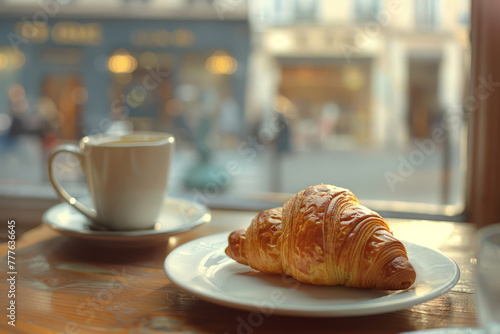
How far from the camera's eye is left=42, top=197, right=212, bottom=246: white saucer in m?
0.73

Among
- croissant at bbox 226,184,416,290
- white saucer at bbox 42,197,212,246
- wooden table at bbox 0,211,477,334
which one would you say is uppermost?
croissant at bbox 226,184,416,290

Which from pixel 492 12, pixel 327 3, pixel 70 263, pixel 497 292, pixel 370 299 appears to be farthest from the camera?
pixel 327 3

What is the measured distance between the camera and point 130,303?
0.56 meters

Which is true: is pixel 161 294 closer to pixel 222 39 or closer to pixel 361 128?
pixel 222 39

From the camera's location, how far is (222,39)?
7.67 metres

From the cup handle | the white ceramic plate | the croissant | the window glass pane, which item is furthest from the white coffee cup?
the window glass pane

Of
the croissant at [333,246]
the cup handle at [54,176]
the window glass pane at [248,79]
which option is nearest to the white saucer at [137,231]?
the cup handle at [54,176]

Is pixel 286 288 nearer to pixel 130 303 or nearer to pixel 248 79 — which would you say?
pixel 130 303

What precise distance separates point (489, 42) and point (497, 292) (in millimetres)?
947

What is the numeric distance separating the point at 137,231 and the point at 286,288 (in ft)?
1.05

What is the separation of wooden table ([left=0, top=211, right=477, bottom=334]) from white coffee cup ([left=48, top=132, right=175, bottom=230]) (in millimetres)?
50

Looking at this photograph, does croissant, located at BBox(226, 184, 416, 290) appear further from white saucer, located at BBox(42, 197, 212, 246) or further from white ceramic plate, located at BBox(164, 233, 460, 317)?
white saucer, located at BBox(42, 197, 212, 246)

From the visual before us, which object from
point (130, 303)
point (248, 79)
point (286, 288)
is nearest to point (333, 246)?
point (286, 288)

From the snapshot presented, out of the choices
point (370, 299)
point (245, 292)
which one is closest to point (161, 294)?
point (245, 292)
